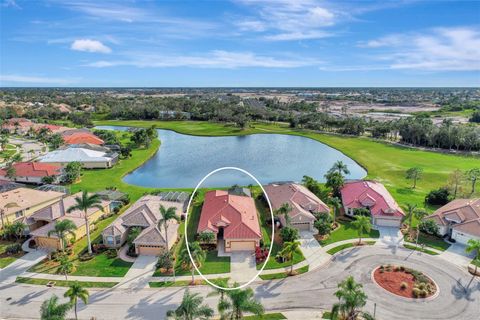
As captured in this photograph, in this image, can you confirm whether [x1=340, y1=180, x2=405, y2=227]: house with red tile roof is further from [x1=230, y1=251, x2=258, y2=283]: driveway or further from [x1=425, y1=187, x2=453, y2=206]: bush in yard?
[x1=230, y1=251, x2=258, y2=283]: driveway

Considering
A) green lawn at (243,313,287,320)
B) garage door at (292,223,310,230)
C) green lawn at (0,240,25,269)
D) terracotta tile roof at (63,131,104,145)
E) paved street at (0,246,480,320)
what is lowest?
green lawn at (243,313,287,320)

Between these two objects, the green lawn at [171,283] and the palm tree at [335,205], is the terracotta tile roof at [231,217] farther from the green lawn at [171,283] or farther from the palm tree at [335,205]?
the palm tree at [335,205]

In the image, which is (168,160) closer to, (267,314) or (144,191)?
(144,191)

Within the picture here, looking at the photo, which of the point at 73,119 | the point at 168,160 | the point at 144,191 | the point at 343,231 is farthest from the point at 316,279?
the point at 73,119

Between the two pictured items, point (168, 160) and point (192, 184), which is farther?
point (168, 160)

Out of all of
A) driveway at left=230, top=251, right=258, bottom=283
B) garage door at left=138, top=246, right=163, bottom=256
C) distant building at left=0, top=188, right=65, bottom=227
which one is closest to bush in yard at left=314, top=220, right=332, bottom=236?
driveway at left=230, top=251, right=258, bottom=283

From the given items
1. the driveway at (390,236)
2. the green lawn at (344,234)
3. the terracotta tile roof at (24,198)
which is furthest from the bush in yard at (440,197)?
the terracotta tile roof at (24,198)

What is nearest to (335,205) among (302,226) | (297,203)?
(297,203)
